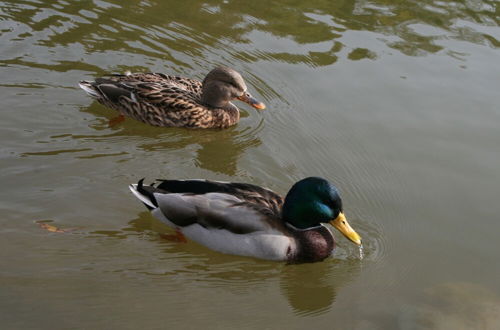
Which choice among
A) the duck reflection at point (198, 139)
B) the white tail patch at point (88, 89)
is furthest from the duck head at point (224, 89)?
the white tail patch at point (88, 89)

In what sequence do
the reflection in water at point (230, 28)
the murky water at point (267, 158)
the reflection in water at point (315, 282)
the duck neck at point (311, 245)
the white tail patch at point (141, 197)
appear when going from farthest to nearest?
1. the reflection in water at point (230, 28)
2. the white tail patch at point (141, 197)
3. the duck neck at point (311, 245)
4. the reflection in water at point (315, 282)
5. the murky water at point (267, 158)

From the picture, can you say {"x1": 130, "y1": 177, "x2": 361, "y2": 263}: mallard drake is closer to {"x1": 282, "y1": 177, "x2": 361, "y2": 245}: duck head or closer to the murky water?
{"x1": 282, "y1": 177, "x2": 361, "y2": 245}: duck head

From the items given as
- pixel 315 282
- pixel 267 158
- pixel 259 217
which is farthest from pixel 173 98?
pixel 315 282

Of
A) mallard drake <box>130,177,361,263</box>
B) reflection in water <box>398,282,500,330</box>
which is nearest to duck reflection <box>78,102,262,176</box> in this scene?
mallard drake <box>130,177,361,263</box>

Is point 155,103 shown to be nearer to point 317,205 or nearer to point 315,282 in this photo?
point 317,205

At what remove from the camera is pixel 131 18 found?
9.95 metres

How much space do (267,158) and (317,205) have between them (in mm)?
1700

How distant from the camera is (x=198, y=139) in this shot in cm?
802

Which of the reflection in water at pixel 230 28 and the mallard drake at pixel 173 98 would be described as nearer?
the mallard drake at pixel 173 98

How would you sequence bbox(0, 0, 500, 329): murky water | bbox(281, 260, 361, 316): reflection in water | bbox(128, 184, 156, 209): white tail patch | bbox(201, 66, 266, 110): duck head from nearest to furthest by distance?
bbox(0, 0, 500, 329): murky water → bbox(281, 260, 361, 316): reflection in water → bbox(128, 184, 156, 209): white tail patch → bbox(201, 66, 266, 110): duck head

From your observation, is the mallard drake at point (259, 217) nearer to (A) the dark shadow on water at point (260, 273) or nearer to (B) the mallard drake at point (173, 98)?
(A) the dark shadow on water at point (260, 273)

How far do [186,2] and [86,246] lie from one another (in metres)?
5.73

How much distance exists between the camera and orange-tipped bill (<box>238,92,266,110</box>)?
8.28 m

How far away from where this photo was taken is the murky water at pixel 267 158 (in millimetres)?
5520
